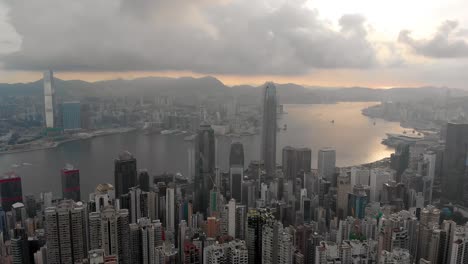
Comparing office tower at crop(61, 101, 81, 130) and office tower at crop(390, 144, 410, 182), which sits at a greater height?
office tower at crop(61, 101, 81, 130)

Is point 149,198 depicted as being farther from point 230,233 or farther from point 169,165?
point 230,233

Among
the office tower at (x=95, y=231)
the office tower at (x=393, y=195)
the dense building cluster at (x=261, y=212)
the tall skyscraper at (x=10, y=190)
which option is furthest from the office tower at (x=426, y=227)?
the tall skyscraper at (x=10, y=190)

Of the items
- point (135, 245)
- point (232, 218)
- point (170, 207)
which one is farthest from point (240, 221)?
point (135, 245)

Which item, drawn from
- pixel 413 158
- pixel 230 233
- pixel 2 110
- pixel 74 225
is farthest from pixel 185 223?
pixel 413 158

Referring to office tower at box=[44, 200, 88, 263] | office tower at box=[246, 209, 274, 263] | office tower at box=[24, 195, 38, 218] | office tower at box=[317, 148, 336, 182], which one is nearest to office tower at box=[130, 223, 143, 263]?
office tower at box=[44, 200, 88, 263]

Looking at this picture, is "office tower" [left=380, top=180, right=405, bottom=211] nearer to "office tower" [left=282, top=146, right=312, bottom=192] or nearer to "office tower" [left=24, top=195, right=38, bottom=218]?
"office tower" [left=282, top=146, right=312, bottom=192]

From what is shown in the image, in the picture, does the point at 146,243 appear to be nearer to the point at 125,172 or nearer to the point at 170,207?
the point at 170,207
